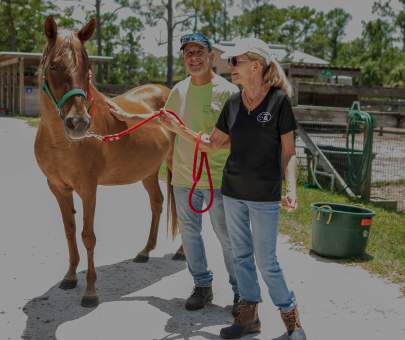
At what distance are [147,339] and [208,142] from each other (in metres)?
1.32

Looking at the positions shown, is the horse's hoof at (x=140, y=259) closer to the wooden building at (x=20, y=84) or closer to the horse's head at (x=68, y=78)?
the horse's head at (x=68, y=78)

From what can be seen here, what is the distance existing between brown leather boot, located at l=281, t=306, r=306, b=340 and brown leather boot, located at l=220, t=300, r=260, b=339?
230mm

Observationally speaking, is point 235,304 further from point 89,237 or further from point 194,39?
point 194,39

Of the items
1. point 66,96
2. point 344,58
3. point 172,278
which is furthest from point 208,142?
point 344,58

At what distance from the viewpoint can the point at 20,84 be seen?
25969mm

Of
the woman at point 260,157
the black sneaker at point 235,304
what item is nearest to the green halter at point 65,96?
the woman at point 260,157

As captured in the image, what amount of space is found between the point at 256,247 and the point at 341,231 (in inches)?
75.6

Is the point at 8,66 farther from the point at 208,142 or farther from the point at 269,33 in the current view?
the point at 269,33

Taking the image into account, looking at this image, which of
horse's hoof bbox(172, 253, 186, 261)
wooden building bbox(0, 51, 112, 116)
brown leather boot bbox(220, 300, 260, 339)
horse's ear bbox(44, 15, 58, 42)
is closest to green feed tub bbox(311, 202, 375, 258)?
horse's hoof bbox(172, 253, 186, 261)

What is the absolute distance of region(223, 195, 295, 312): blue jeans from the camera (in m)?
2.88

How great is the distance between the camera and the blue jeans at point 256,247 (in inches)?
113

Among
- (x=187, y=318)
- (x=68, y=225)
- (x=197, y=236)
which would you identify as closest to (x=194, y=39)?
(x=197, y=236)

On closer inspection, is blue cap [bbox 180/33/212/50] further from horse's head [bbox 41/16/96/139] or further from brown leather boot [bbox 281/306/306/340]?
brown leather boot [bbox 281/306/306/340]

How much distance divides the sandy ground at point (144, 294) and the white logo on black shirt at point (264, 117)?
1406 mm
